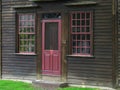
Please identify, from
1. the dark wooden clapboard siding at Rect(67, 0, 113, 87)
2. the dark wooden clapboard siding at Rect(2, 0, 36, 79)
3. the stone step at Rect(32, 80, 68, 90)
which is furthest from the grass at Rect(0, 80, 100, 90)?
the dark wooden clapboard siding at Rect(67, 0, 113, 87)

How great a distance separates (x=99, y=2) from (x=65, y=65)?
3.03 meters

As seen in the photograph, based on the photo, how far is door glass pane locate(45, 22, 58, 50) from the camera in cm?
1623

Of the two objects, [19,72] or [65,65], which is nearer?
[65,65]

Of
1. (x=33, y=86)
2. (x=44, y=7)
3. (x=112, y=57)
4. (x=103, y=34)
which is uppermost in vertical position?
(x=44, y=7)

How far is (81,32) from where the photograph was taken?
1555cm

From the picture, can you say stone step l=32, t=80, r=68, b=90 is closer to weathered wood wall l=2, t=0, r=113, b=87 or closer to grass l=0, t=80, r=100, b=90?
grass l=0, t=80, r=100, b=90

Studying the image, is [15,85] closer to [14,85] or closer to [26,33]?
[14,85]

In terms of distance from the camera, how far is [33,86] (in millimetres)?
15516

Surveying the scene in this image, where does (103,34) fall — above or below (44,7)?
below

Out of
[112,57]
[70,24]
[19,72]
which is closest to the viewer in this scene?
[112,57]

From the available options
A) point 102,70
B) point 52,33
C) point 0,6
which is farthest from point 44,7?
point 102,70

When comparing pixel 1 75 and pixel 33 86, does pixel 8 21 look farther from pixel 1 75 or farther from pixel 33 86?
pixel 33 86

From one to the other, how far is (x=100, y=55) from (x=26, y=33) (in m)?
3.81

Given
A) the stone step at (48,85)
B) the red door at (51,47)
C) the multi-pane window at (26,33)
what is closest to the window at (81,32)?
the red door at (51,47)
